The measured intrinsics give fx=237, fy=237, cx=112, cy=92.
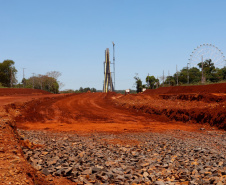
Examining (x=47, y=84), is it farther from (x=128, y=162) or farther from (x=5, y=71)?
(x=128, y=162)

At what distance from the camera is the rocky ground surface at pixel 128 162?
16.6 feet

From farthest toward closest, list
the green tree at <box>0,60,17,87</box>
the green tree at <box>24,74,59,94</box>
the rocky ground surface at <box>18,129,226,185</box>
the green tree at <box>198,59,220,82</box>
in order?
1. the green tree at <box>24,74,59,94</box>
2. the green tree at <box>0,60,17,87</box>
3. the green tree at <box>198,59,220,82</box>
4. the rocky ground surface at <box>18,129,226,185</box>

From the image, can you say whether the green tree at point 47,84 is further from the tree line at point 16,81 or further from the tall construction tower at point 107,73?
the tall construction tower at point 107,73

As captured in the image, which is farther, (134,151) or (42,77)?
(42,77)

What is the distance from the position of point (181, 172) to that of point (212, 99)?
53.2ft

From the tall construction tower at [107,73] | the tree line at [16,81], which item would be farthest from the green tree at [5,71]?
the tall construction tower at [107,73]

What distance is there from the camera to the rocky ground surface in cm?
505

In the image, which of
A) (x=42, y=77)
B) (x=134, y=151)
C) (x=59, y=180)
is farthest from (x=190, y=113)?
(x=42, y=77)

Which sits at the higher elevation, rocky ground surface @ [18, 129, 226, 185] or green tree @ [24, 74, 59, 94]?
green tree @ [24, 74, 59, 94]

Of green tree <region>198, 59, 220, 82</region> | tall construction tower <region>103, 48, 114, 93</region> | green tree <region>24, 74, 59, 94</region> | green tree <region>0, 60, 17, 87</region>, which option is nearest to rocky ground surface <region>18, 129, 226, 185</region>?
tall construction tower <region>103, 48, 114, 93</region>

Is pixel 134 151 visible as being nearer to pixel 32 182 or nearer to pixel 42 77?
pixel 32 182

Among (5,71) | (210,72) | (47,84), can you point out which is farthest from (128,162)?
(47,84)

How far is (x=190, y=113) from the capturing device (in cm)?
1550

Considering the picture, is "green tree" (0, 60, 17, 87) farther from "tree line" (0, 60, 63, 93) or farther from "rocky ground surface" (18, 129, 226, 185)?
"rocky ground surface" (18, 129, 226, 185)
